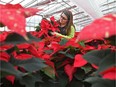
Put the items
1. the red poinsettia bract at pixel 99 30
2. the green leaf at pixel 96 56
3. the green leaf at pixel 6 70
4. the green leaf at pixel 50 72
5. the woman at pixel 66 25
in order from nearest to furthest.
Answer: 1. the red poinsettia bract at pixel 99 30
2. the green leaf at pixel 6 70
3. the green leaf at pixel 96 56
4. the green leaf at pixel 50 72
5. the woman at pixel 66 25

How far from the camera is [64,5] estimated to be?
13.9 meters

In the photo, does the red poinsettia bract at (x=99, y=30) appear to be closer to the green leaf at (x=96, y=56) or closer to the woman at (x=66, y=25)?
the green leaf at (x=96, y=56)

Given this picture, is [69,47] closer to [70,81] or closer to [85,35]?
[70,81]

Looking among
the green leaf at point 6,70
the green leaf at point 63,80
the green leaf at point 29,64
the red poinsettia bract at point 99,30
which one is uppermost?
the red poinsettia bract at point 99,30

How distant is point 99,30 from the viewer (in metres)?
0.56

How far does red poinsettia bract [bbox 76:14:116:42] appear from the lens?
55 centimetres

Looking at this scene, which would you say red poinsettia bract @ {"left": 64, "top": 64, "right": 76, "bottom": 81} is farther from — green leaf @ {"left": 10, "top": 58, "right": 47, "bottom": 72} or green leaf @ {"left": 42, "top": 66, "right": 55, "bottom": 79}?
green leaf @ {"left": 10, "top": 58, "right": 47, "bottom": 72}

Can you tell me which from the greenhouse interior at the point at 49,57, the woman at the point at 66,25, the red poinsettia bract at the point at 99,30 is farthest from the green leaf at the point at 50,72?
the woman at the point at 66,25

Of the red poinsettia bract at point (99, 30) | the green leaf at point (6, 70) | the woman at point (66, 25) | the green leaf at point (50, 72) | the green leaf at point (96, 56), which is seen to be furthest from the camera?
the woman at point (66, 25)

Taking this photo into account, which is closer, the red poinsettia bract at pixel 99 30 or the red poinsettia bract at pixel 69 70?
the red poinsettia bract at pixel 99 30

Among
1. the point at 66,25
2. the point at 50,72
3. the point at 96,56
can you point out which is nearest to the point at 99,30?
the point at 96,56

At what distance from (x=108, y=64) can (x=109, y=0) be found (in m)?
12.4

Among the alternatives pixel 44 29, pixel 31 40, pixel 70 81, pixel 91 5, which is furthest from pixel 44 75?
pixel 91 5

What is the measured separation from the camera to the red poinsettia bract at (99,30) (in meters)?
0.55
